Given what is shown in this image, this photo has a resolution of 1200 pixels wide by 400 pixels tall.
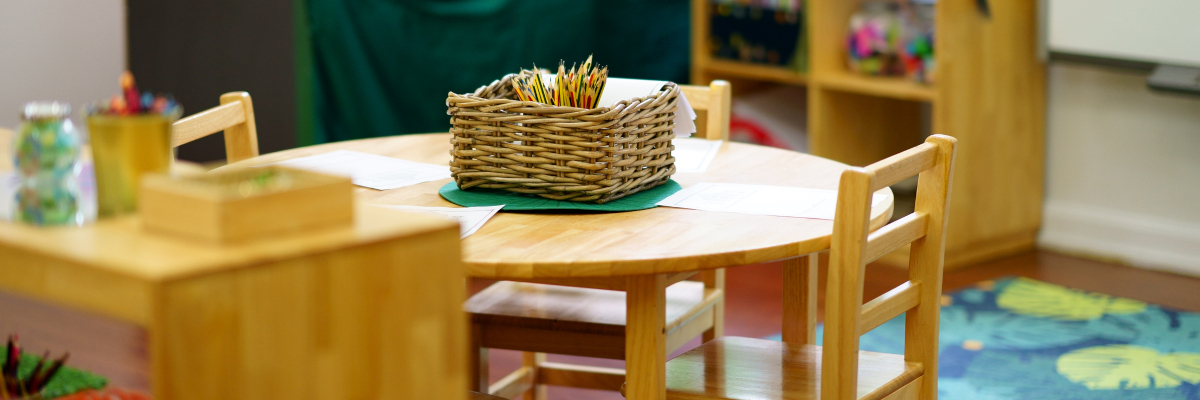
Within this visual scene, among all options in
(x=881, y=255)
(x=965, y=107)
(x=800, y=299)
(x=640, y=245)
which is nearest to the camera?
(x=640, y=245)

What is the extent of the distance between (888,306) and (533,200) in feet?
1.67

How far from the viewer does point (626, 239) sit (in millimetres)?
1351

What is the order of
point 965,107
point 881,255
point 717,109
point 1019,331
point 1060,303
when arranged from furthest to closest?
point 965,107 → point 1060,303 → point 1019,331 → point 717,109 → point 881,255

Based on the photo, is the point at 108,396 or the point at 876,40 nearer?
the point at 108,396

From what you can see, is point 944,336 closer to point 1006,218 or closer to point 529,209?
point 1006,218

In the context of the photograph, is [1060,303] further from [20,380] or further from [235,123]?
[20,380]

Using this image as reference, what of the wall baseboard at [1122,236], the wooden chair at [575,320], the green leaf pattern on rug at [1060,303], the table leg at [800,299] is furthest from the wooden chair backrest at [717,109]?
the wall baseboard at [1122,236]

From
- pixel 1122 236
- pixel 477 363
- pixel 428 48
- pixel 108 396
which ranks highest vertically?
pixel 428 48

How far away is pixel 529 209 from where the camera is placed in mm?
1488

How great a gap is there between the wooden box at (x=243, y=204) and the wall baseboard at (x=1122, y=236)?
3.15 meters

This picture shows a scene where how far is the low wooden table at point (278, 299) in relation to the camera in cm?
77

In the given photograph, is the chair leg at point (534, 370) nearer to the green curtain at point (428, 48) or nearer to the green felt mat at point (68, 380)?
the green felt mat at point (68, 380)

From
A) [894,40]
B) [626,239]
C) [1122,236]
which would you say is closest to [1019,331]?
[1122,236]

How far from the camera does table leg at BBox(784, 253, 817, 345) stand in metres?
1.82
